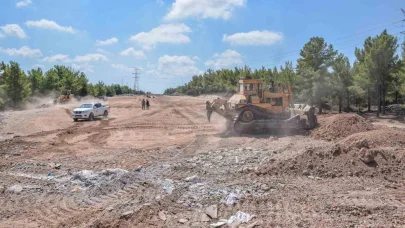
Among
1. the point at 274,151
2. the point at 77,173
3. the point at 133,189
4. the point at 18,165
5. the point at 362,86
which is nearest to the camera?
the point at 133,189

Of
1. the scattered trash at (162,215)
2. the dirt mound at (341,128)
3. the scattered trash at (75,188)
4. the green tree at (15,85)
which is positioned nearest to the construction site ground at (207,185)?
the scattered trash at (162,215)

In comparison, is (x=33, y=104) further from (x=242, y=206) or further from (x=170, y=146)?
(x=242, y=206)

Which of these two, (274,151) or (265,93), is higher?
(265,93)

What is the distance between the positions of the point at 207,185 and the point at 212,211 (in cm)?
186

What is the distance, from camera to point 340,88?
34188mm

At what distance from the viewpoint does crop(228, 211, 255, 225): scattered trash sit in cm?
709

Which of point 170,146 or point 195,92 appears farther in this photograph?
point 195,92

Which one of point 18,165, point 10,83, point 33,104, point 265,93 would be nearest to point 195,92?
point 33,104

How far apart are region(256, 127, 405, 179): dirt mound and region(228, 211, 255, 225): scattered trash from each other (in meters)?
3.39

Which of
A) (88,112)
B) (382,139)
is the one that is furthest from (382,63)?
(88,112)

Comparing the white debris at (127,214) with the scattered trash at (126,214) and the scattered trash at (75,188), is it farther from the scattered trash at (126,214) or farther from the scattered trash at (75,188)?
the scattered trash at (75,188)

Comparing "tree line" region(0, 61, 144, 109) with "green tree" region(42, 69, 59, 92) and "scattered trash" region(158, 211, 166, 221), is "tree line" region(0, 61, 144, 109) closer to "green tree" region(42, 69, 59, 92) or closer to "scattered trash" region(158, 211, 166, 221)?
"green tree" region(42, 69, 59, 92)

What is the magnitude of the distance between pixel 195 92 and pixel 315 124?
9688 cm

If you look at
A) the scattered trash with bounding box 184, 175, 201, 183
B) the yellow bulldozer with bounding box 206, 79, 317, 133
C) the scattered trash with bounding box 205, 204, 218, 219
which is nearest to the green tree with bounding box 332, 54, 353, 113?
the yellow bulldozer with bounding box 206, 79, 317, 133
